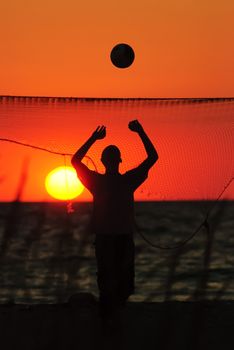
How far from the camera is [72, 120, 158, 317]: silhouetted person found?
803cm

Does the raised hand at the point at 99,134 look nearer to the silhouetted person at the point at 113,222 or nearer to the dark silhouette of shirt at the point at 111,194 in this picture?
the silhouetted person at the point at 113,222

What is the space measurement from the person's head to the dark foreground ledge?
173 centimetres

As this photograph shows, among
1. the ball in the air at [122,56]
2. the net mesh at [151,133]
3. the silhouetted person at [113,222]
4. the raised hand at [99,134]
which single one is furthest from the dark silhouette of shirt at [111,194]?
the ball in the air at [122,56]

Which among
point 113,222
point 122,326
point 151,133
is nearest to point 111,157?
point 113,222

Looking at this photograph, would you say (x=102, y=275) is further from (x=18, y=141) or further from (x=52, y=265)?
(x=18, y=141)

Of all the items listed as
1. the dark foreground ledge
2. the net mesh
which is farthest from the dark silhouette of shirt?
the net mesh

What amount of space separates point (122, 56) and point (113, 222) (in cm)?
357

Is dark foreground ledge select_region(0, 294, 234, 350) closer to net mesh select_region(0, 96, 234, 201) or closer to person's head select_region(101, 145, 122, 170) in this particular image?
person's head select_region(101, 145, 122, 170)

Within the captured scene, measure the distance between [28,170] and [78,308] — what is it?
226cm

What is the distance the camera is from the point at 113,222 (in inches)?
316

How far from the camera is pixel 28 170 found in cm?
1101

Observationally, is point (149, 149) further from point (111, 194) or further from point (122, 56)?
point (122, 56)

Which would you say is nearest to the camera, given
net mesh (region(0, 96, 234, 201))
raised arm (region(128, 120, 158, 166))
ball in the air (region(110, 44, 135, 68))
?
raised arm (region(128, 120, 158, 166))

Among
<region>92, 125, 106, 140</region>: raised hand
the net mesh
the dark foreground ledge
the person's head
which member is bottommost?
the dark foreground ledge
